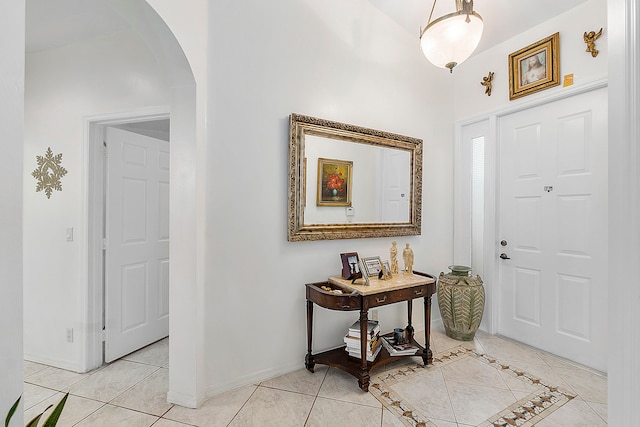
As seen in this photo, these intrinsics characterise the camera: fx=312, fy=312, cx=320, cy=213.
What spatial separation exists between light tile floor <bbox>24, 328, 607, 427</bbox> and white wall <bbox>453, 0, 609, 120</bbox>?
229 centimetres

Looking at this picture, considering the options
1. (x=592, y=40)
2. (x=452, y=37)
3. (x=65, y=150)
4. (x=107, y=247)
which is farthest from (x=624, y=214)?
(x=65, y=150)

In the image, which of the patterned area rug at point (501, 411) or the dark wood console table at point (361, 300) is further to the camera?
the dark wood console table at point (361, 300)

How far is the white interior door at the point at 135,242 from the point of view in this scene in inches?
100

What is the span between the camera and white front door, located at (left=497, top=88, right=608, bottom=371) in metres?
2.38

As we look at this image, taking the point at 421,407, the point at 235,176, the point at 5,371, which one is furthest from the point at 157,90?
the point at 421,407

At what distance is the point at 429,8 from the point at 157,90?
2.33 m

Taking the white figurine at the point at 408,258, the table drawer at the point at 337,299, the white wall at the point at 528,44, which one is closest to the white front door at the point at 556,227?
the white wall at the point at 528,44

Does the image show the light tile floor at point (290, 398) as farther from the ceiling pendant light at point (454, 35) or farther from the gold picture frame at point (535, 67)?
the gold picture frame at point (535, 67)

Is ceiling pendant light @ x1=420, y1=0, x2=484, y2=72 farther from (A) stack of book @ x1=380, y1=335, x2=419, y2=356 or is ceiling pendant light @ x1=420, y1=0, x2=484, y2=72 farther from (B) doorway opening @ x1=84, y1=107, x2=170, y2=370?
(A) stack of book @ x1=380, y1=335, x2=419, y2=356

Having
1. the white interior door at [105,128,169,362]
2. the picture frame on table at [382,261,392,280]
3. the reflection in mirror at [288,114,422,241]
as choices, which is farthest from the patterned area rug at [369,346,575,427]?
the white interior door at [105,128,169,362]

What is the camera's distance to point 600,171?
2354 millimetres

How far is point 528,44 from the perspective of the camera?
280 centimetres

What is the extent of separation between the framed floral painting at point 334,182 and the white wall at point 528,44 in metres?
1.64

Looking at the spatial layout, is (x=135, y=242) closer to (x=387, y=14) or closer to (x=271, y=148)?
(x=271, y=148)
